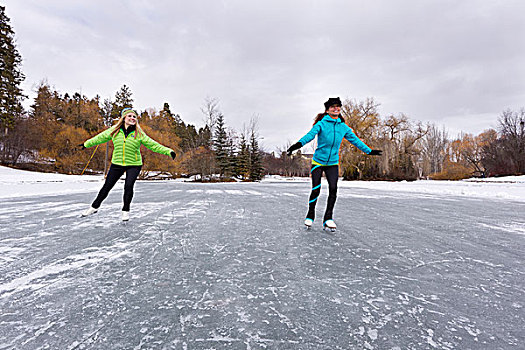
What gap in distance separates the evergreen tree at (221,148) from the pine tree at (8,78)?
76.4 ft

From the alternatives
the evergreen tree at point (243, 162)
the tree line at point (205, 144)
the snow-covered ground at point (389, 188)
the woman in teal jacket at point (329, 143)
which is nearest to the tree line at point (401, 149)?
the tree line at point (205, 144)

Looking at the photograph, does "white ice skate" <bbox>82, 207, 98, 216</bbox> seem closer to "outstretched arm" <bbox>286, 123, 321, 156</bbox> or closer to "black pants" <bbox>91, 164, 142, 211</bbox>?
"black pants" <bbox>91, 164, 142, 211</bbox>

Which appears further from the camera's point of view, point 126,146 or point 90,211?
point 90,211

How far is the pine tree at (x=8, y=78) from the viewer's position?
90.2ft

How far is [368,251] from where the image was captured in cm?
255

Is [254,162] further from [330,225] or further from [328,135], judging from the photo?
[330,225]

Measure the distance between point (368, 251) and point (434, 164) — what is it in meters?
47.9

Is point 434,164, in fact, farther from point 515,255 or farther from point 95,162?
point 95,162

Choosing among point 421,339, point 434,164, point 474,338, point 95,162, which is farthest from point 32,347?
point 434,164

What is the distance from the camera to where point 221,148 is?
35.4 meters

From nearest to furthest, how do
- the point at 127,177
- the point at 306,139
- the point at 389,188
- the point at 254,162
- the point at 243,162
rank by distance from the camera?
1. the point at 306,139
2. the point at 127,177
3. the point at 389,188
4. the point at 243,162
5. the point at 254,162

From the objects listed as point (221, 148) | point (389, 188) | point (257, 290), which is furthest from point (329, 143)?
point (221, 148)

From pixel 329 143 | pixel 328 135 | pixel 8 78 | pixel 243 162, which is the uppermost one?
pixel 8 78

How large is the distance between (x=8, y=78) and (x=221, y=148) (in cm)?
2681
